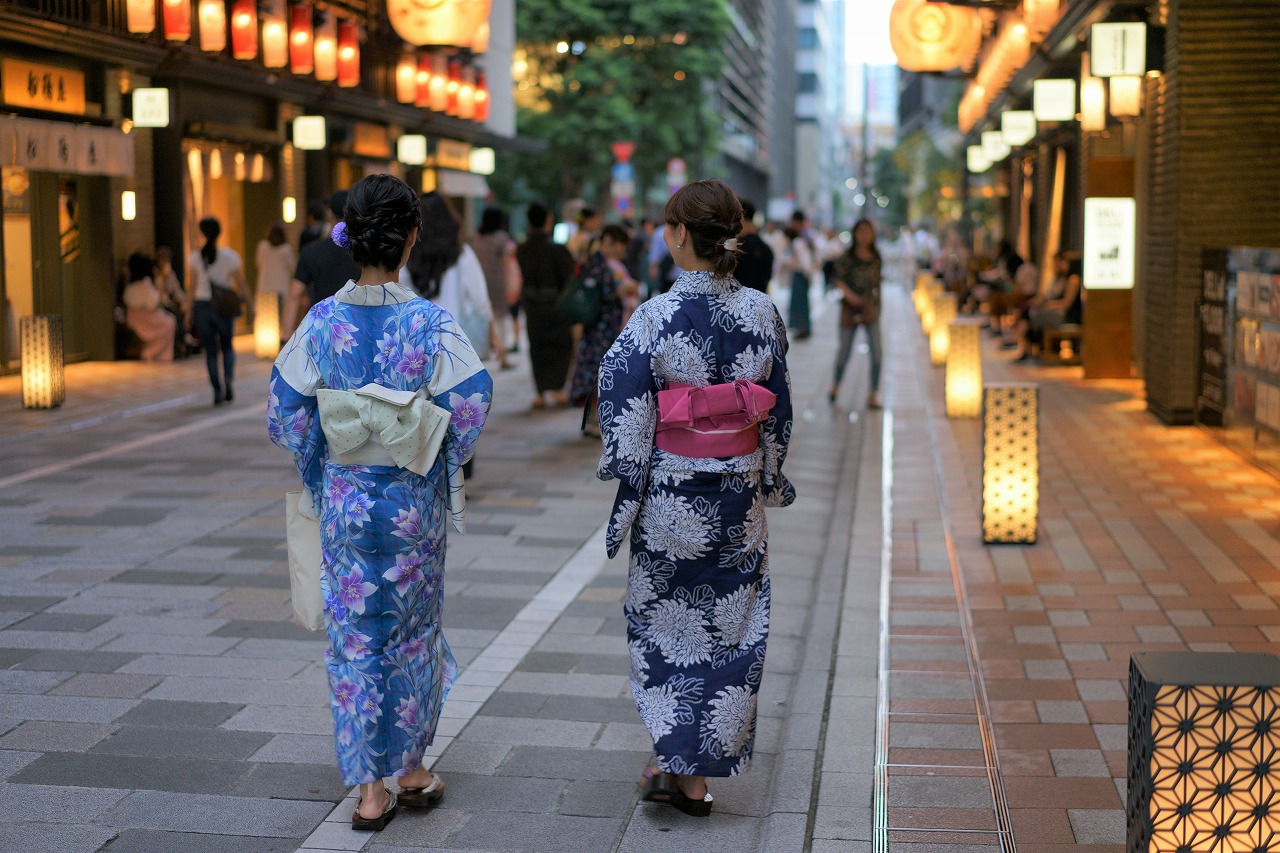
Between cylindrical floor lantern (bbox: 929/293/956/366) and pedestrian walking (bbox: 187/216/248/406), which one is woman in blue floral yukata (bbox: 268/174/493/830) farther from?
cylindrical floor lantern (bbox: 929/293/956/366)

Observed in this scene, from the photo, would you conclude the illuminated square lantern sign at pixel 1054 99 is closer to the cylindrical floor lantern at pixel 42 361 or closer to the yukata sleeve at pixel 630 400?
the cylindrical floor lantern at pixel 42 361

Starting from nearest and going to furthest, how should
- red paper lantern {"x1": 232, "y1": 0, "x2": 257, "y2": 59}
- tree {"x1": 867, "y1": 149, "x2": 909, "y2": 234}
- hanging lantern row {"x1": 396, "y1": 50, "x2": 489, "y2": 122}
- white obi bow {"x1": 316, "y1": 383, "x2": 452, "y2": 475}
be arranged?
white obi bow {"x1": 316, "y1": 383, "x2": 452, "y2": 475}, red paper lantern {"x1": 232, "y1": 0, "x2": 257, "y2": 59}, hanging lantern row {"x1": 396, "y1": 50, "x2": 489, "y2": 122}, tree {"x1": 867, "y1": 149, "x2": 909, "y2": 234}

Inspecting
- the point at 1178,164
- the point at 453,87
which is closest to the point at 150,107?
the point at 1178,164

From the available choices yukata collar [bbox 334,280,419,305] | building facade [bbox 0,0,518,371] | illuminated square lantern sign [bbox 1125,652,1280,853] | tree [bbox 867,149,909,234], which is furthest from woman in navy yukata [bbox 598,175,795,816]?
tree [bbox 867,149,909,234]

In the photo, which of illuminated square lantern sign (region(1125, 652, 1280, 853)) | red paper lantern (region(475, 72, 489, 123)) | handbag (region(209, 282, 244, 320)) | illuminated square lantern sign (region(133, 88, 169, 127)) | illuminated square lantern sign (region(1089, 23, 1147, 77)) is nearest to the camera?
illuminated square lantern sign (region(1125, 652, 1280, 853))

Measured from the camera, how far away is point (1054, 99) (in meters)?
18.8

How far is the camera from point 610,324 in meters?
13.3

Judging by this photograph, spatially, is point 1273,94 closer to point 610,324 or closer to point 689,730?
point 610,324

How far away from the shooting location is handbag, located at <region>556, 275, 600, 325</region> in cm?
1291

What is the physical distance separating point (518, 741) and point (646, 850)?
3.17 feet

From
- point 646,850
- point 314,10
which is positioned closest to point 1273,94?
point 646,850

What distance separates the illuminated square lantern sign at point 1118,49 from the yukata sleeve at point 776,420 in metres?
9.81

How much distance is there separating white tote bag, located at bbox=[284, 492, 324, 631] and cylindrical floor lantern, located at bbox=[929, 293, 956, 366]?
16042 mm

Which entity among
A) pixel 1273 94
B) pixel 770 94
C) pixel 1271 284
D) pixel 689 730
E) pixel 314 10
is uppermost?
pixel 770 94
